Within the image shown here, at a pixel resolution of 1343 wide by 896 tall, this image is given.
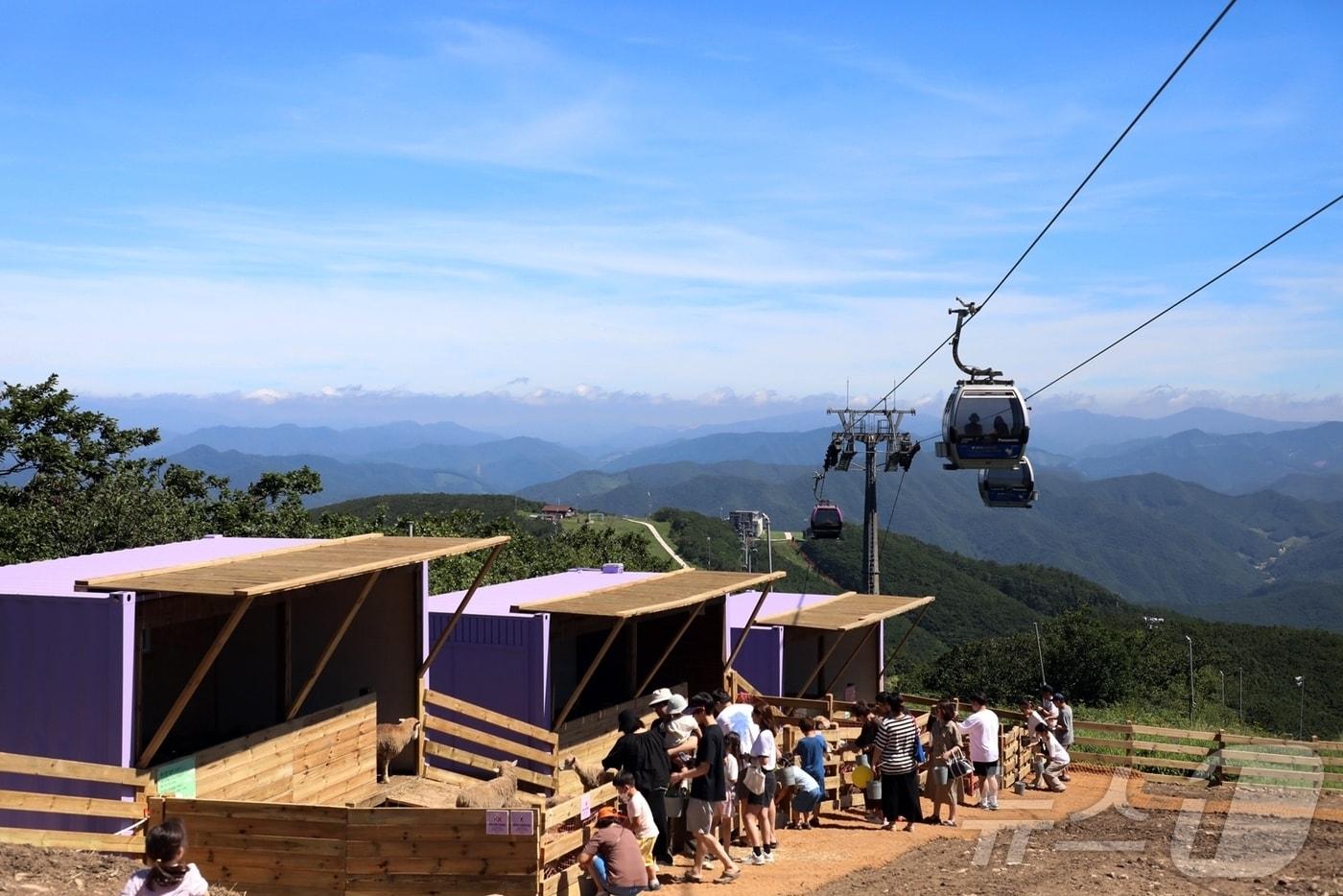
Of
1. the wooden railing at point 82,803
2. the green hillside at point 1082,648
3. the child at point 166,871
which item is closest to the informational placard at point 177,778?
the wooden railing at point 82,803

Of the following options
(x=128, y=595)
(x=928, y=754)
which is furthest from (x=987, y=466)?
(x=128, y=595)

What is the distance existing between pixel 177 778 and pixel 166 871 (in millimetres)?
4509

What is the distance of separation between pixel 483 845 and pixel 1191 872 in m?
6.49

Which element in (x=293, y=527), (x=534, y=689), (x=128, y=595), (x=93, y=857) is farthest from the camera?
(x=293, y=527)

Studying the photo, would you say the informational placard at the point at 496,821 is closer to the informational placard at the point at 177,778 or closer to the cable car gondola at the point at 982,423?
the informational placard at the point at 177,778

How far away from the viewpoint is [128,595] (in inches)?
401

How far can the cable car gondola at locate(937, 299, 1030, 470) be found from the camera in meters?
20.5

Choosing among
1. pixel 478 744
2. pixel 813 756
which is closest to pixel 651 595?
pixel 478 744

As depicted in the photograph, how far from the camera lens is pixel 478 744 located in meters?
15.2

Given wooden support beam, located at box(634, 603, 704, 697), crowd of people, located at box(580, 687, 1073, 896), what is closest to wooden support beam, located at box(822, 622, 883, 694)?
wooden support beam, located at box(634, 603, 704, 697)

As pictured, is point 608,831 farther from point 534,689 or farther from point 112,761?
point 534,689

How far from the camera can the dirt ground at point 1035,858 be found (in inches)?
379

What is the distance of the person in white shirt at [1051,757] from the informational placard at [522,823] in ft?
34.4

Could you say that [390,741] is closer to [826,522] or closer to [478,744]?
[478,744]
